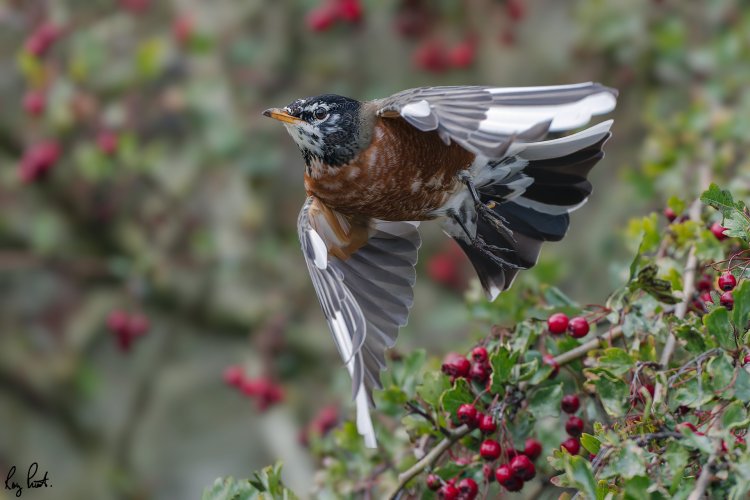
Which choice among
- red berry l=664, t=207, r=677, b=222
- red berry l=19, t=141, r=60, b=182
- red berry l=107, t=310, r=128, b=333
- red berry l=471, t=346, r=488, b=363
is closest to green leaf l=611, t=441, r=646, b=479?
red berry l=471, t=346, r=488, b=363

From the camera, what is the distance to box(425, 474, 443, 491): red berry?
137cm

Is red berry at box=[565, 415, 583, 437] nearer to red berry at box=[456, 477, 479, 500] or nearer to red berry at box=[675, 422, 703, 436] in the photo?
red berry at box=[456, 477, 479, 500]

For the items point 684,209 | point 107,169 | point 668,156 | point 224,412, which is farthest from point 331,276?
point 224,412

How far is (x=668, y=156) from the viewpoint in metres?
2.23

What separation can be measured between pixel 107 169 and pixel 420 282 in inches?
47.5

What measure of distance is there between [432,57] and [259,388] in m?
1.34

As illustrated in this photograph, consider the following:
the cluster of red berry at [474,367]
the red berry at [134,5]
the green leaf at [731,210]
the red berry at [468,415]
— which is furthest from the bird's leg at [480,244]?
the red berry at [134,5]

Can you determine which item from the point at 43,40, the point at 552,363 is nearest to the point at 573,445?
the point at 552,363

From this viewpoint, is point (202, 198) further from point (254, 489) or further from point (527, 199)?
point (254, 489)

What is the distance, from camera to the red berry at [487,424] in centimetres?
136

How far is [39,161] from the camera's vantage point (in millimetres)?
3209

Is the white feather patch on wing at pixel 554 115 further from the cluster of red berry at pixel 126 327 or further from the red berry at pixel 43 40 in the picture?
the red berry at pixel 43 40

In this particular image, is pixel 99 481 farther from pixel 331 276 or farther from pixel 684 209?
pixel 684 209

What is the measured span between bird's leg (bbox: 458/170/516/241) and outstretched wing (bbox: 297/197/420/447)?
0.14 m
